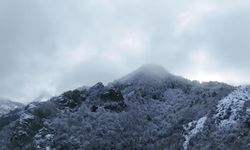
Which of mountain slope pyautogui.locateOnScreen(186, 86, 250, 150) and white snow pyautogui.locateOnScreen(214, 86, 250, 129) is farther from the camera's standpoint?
white snow pyautogui.locateOnScreen(214, 86, 250, 129)

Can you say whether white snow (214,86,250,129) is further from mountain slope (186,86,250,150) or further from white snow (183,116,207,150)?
white snow (183,116,207,150)

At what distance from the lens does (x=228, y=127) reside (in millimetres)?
170750

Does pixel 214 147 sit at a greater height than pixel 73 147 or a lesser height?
lesser

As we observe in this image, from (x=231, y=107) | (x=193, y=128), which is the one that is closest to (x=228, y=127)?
→ (x=231, y=107)

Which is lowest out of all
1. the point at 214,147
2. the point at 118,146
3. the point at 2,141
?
the point at 214,147

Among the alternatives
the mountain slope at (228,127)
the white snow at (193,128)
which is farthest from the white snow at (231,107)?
the white snow at (193,128)

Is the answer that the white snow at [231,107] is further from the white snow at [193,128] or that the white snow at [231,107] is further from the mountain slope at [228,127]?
the white snow at [193,128]

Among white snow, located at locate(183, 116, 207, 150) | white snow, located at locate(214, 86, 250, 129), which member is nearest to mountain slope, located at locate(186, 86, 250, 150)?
white snow, located at locate(214, 86, 250, 129)

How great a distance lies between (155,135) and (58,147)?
35.4 meters

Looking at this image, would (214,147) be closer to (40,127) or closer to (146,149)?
(146,149)

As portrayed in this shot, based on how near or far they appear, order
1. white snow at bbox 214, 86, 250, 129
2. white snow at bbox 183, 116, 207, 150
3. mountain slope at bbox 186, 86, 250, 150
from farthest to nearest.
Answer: white snow at bbox 214, 86, 250, 129
white snow at bbox 183, 116, 207, 150
mountain slope at bbox 186, 86, 250, 150

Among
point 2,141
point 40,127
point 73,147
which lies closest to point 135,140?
point 73,147

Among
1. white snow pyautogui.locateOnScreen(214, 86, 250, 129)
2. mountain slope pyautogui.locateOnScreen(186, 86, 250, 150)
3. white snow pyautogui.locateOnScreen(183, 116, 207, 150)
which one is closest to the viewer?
mountain slope pyautogui.locateOnScreen(186, 86, 250, 150)

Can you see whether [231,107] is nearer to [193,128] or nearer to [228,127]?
[228,127]
